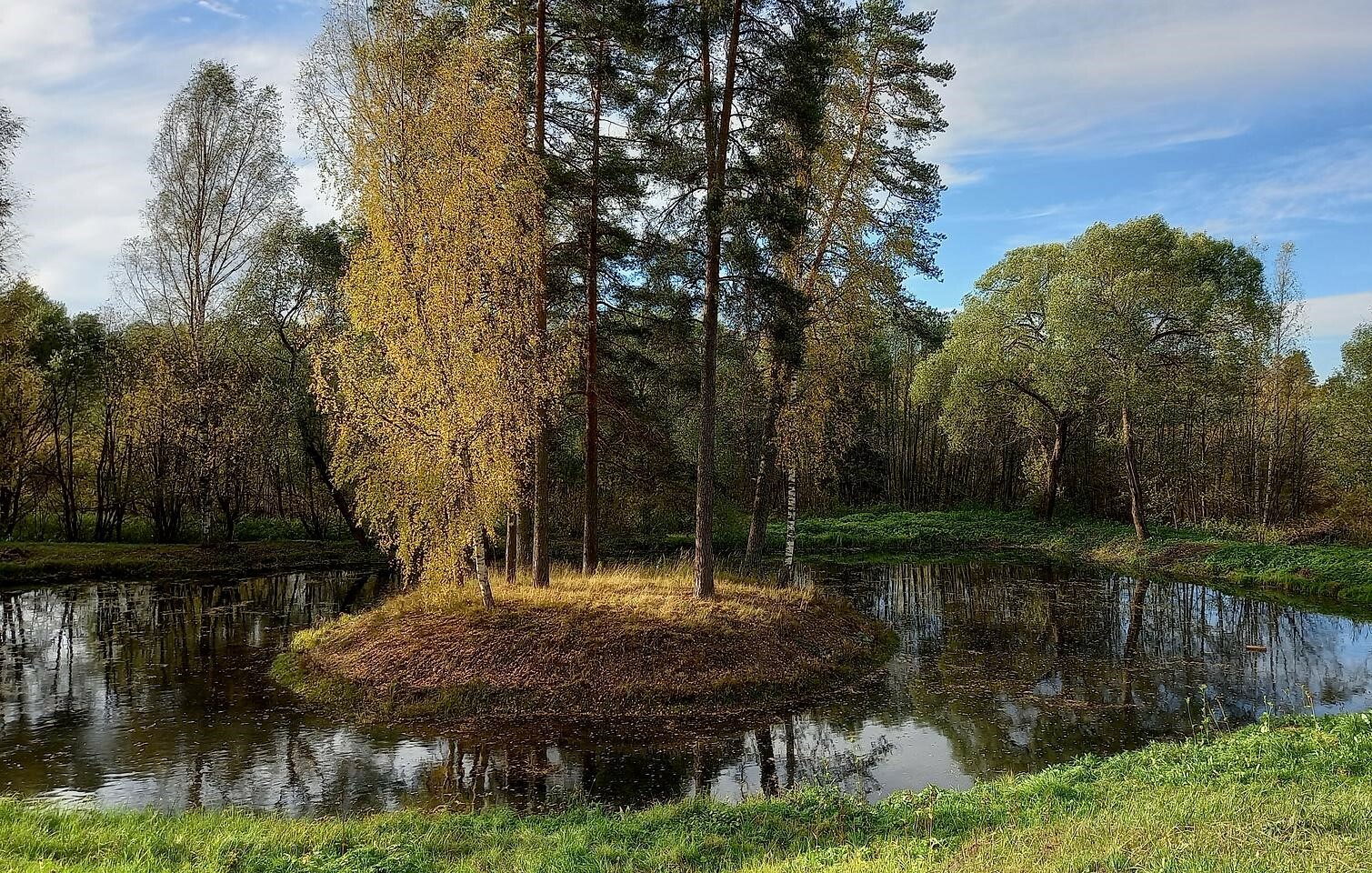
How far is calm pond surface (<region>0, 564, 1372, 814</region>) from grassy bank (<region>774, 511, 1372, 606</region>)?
155 inches

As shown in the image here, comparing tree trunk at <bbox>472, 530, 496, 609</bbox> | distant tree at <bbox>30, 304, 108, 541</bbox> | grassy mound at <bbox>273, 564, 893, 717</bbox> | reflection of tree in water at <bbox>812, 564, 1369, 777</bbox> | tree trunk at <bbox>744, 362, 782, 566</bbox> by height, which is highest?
distant tree at <bbox>30, 304, 108, 541</bbox>

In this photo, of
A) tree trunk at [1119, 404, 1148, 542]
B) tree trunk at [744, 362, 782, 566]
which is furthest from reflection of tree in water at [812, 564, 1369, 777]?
tree trunk at [1119, 404, 1148, 542]

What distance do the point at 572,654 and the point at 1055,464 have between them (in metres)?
30.2

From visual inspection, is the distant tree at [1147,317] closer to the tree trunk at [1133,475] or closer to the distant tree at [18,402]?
the tree trunk at [1133,475]

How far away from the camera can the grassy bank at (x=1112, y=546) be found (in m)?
22.8

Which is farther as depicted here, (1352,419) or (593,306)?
(1352,419)

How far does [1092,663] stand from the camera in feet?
49.7

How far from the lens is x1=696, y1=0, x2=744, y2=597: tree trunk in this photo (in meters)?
15.3

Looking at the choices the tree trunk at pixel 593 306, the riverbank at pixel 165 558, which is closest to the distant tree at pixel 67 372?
the riverbank at pixel 165 558

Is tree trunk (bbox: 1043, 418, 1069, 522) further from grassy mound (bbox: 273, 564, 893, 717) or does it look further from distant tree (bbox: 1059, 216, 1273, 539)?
grassy mound (bbox: 273, 564, 893, 717)

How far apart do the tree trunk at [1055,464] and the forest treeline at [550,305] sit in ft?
9.52

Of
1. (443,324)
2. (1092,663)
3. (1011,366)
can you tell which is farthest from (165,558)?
(1011,366)

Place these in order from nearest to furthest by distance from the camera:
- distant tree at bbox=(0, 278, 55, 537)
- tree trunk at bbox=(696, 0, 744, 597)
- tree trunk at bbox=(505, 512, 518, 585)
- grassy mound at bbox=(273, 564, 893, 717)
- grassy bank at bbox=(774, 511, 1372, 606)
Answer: grassy mound at bbox=(273, 564, 893, 717)
tree trunk at bbox=(696, 0, 744, 597)
tree trunk at bbox=(505, 512, 518, 585)
grassy bank at bbox=(774, 511, 1372, 606)
distant tree at bbox=(0, 278, 55, 537)

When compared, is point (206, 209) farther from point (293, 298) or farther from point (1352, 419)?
point (1352, 419)
